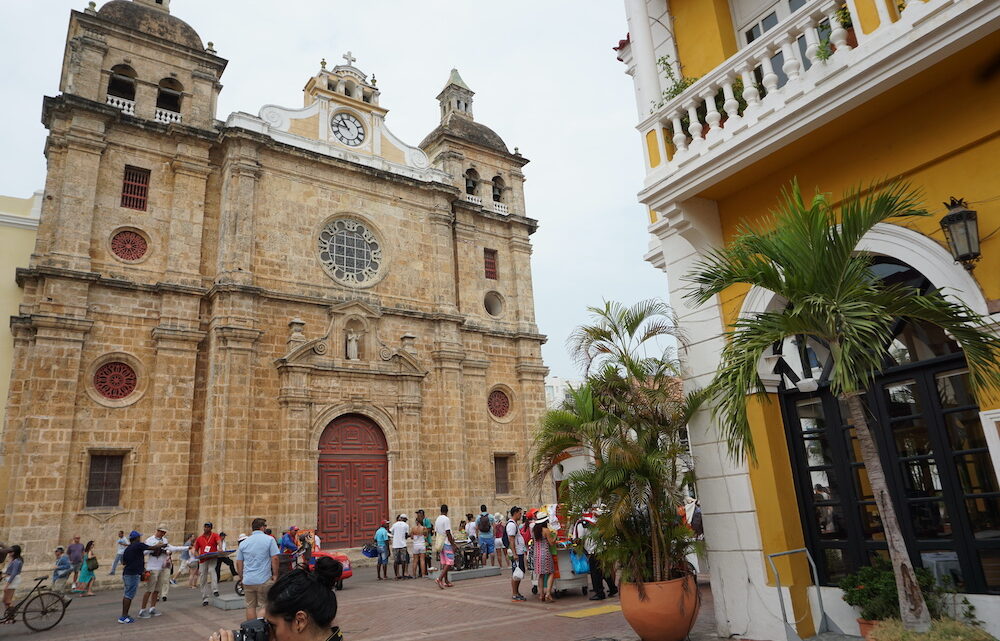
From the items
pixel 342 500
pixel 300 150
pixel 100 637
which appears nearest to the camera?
pixel 100 637

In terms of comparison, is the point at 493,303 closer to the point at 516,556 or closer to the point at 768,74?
the point at 516,556

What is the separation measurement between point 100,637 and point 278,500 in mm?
7999

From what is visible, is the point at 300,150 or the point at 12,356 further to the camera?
the point at 300,150

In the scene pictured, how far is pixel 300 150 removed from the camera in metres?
20.4

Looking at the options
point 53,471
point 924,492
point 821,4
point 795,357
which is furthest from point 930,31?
point 53,471

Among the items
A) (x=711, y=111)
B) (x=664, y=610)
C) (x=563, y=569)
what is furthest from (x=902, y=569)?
(x=563, y=569)

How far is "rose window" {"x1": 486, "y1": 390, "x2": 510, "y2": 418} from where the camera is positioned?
916 inches

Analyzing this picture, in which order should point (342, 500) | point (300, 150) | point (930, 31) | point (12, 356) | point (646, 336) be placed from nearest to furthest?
1. point (930, 31)
2. point (646, 336)
3. point (12, 356)
4. point (342, 500)
5. point (300, 150)

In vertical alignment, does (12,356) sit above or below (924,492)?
above

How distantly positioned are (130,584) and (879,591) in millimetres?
10765

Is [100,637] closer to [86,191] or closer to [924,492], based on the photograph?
[924,492]

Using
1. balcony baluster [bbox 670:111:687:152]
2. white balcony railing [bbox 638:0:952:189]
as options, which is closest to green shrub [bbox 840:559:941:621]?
white balcony railing [bbox 638:0:952:189]

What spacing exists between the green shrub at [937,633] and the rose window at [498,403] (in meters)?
18.5

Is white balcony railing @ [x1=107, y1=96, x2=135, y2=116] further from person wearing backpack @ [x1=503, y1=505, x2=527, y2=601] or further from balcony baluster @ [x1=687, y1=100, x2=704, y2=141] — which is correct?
balcony baluster @ [x1=687, y1=100, x2=704, y2=141]
